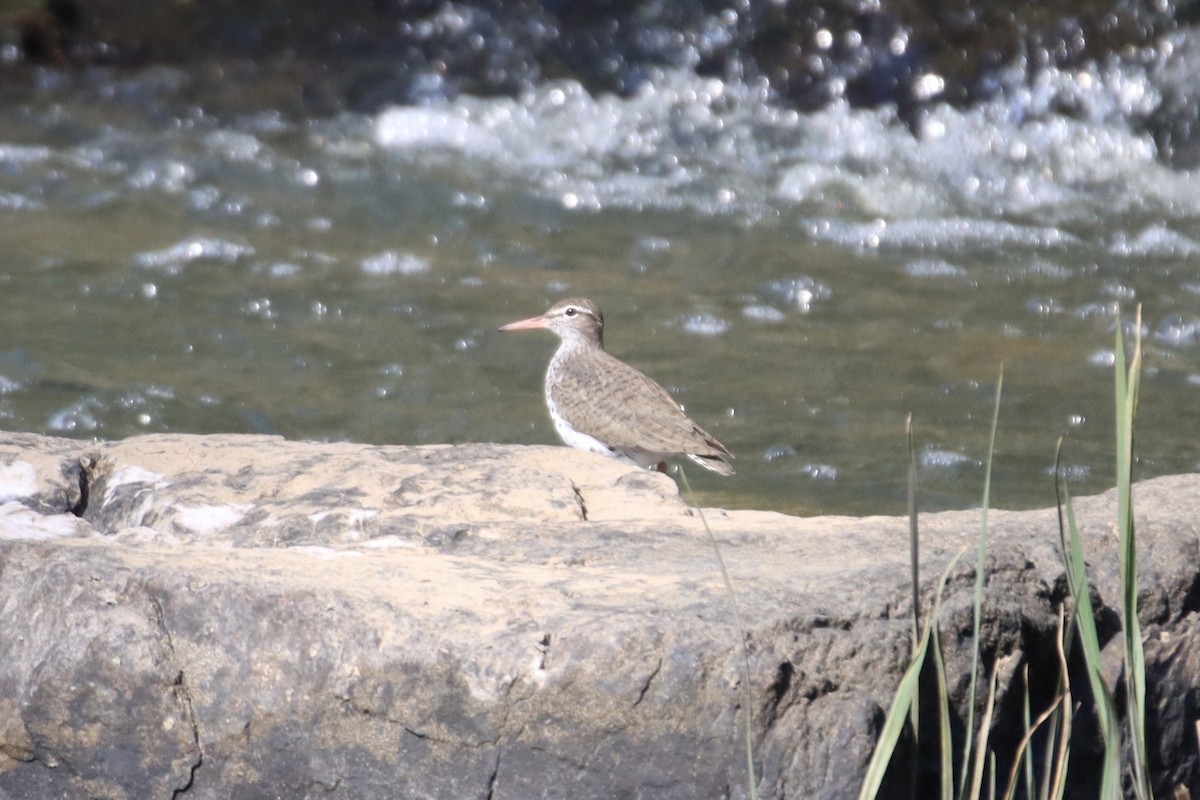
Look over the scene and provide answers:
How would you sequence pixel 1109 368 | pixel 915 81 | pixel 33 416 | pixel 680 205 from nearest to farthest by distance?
pixel 33 416 → pixel 1109 368 → pixel 680 205 → pixel 915 81

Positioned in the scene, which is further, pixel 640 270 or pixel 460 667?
pixel 640 270

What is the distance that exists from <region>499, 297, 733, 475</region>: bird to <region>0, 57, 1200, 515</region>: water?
2.50 feet

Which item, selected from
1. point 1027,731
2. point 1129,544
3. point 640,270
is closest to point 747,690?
point 1027,731

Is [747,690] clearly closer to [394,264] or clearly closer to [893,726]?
[893,726]

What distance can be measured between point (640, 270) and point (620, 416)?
3.59 metres

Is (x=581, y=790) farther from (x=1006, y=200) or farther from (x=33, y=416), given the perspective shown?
(x=1006, y=200)

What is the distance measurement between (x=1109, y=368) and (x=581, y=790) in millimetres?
6292

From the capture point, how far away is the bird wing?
19.7 ft

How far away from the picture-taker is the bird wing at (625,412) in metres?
6.02

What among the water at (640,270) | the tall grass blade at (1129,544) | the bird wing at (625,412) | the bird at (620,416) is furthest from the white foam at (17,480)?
the water at (640,270)

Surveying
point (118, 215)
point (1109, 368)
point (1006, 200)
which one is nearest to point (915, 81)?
point (1006, 200)

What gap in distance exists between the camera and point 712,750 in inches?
116

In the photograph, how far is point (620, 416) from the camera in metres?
6.25

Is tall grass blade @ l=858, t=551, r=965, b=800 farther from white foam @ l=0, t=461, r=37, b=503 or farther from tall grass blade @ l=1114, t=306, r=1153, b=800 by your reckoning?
white foam @ l=0, t=461, r=37, b=503
